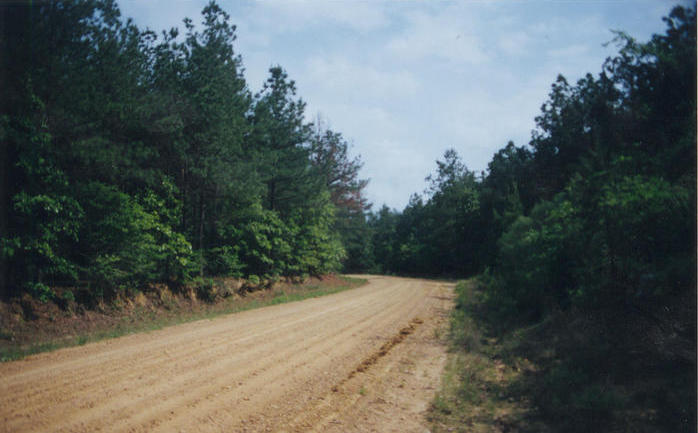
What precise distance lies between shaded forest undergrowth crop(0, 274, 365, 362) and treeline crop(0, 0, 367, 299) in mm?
469

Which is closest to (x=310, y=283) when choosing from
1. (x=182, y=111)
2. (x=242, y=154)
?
(x=242, y=154)

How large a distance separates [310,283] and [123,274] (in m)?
16.3

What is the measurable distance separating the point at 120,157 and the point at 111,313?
461cm

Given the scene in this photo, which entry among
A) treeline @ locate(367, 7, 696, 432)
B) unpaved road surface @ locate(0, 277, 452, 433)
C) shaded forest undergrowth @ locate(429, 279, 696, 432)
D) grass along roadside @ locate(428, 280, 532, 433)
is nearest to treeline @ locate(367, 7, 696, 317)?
treeline @ locate(367, 7, 696, 432)

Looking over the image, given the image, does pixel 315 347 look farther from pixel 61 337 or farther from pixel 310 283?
pixel 310 283

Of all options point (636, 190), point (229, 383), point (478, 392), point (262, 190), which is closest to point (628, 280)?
point (636, 190)

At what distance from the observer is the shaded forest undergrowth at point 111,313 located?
8.95 meters

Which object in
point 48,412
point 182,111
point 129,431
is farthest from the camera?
point 182,111

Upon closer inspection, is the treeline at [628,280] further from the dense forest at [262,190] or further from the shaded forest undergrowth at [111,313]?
the shaded forest undergrowth at [111,313]

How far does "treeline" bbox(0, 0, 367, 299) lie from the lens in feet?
31.0

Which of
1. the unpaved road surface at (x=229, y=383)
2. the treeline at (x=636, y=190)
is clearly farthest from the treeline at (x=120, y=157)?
the treeline at (x=636, y=190)

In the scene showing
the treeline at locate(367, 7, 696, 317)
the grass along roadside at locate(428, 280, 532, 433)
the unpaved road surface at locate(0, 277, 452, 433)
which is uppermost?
the treeline at locate(367, 7, 696, 317)

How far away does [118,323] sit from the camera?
1136 cm

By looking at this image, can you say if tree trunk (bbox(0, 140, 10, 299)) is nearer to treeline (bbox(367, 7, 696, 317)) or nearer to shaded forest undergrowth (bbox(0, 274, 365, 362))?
shaded forest undergrowth (bbox(0, 274, 365, 362))
